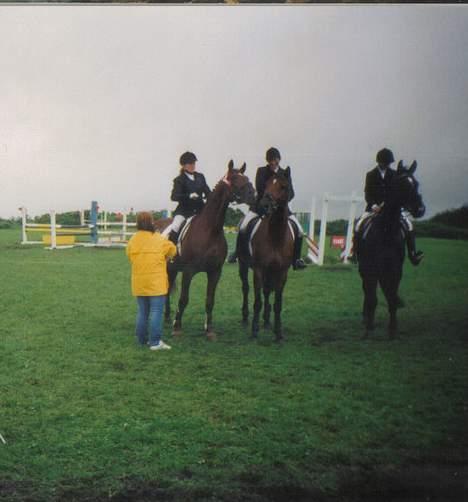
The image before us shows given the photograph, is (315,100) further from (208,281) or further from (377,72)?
(208,281)

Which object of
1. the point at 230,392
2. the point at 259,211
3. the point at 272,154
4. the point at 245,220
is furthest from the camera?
the point at 245,220

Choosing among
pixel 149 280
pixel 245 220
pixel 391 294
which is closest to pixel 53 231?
pixel 149 280

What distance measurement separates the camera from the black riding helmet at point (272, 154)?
2713mm

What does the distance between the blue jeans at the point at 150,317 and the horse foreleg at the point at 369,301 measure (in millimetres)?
1072

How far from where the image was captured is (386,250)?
2.89 m

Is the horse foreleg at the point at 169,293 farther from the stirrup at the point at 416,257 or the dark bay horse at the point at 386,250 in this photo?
the stirrup at the point at 416,257

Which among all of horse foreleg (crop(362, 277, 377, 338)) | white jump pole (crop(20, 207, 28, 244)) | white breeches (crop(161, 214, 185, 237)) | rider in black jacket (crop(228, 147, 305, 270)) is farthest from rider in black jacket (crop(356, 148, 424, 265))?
white jump pole (crop(20, 207, 28, 244))

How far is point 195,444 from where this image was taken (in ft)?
7.71

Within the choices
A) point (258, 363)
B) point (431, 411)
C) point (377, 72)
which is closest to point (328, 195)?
point (377, 72)

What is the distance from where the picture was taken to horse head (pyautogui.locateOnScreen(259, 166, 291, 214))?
2.74m

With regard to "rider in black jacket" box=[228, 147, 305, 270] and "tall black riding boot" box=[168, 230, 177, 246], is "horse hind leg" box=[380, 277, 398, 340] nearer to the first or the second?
"rider in black jacket" box=[228, 147, 305, 270]

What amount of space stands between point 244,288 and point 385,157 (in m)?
1.02

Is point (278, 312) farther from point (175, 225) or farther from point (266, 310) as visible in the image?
point (175, 225)

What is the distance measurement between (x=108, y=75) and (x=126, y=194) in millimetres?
600
